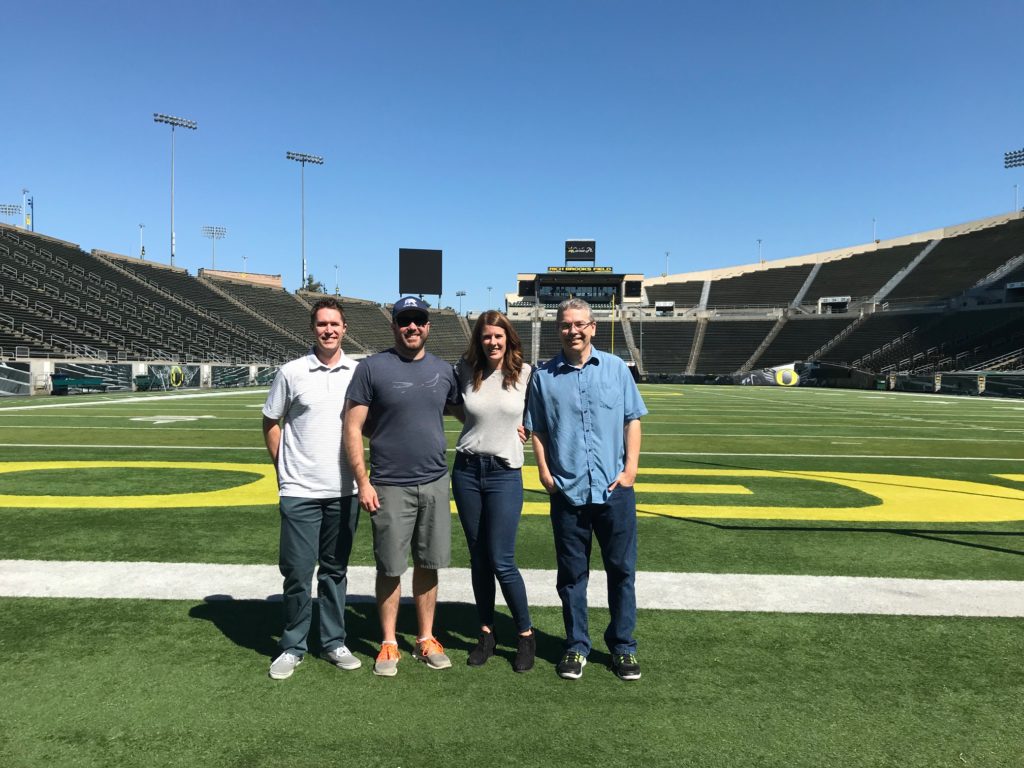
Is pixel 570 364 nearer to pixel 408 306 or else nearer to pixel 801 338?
pixel 408 306

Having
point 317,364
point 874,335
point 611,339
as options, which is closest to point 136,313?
point 611,339

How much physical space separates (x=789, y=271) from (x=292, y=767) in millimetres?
71980

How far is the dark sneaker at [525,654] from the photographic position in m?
2.85

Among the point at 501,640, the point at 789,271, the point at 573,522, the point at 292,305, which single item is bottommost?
the point at 501,640

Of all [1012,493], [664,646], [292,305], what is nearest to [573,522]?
[664,646]

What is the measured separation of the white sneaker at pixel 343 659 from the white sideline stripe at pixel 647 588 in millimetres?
700

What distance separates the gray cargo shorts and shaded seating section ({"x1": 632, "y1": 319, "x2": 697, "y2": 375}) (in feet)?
165

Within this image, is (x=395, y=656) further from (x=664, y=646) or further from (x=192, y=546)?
(x=192, y=546)

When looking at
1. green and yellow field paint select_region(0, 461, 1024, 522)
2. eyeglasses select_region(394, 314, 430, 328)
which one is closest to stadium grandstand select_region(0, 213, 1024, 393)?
green and yellow field paint select_region(0, 461, 1024, 522)

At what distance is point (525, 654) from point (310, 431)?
4.54ft

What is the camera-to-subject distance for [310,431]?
9.86ft

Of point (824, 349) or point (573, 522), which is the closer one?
point (573, 522)

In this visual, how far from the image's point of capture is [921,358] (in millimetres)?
41969

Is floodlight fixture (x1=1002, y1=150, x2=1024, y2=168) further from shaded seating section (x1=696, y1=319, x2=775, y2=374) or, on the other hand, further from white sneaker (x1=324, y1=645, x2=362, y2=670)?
white sneaker (x1=324, y1=645, x2=362, y2=670)
